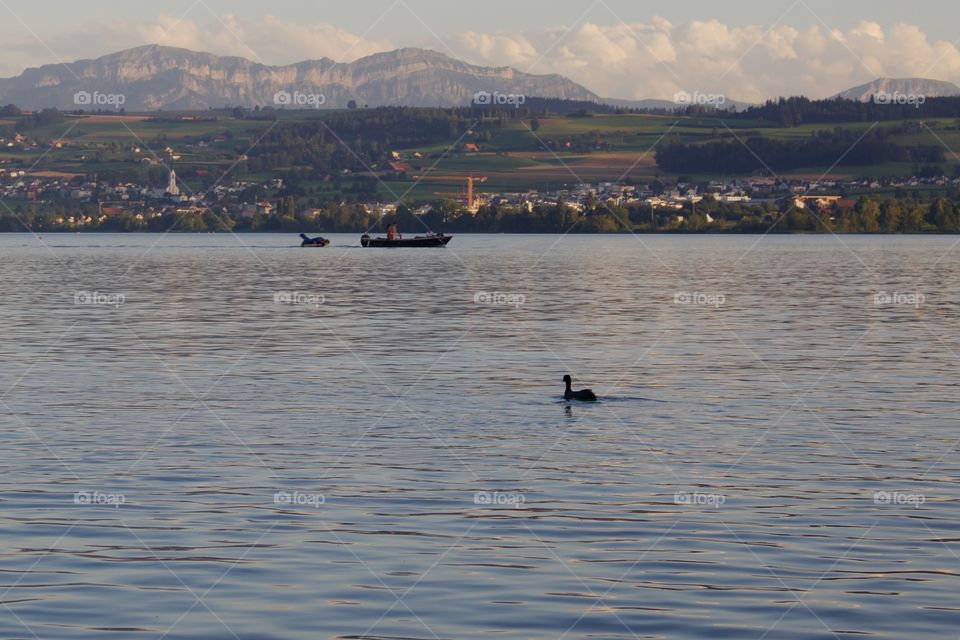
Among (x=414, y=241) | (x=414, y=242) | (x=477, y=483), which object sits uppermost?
(x=477, y=483)

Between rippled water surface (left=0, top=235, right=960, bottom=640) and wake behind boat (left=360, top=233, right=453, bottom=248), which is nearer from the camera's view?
rippled water surface (left=0, top=235, right=960, bottom=640)

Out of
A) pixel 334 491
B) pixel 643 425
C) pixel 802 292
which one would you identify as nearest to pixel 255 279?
pixel 802 292

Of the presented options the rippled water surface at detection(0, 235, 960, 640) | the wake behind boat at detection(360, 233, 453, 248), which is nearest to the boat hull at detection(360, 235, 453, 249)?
the wake behind boat at detection(360, 233, 453, 248)

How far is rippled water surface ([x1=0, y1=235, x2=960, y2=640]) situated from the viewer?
18000mm

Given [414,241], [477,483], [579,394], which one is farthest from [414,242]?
[477,483]

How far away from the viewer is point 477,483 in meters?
25.8

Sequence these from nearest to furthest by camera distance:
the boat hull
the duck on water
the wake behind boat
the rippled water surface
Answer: the rippled water surface < the duck on water < the boat hull < the wake behind boat

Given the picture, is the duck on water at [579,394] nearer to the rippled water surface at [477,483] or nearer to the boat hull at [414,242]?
the rippled water surface at [477,483]

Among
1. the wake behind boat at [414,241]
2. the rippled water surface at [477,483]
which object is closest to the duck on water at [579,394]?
the rippled water surface at [477,483]

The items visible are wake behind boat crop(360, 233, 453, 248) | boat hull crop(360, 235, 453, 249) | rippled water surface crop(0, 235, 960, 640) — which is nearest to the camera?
rippled water surface crop(0, 235, 960, 640)

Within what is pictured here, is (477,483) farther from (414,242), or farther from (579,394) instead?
(414,242)

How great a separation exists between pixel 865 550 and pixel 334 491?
8.72 m

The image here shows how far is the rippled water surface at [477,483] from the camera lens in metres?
18.0

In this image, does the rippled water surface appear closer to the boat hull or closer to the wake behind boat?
the boat hull
